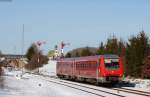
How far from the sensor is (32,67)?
448 ft

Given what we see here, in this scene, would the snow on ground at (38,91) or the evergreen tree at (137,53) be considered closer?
the snow on ground at (38,91)

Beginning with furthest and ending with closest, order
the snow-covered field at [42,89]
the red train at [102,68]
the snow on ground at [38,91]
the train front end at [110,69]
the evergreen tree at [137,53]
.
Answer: the evergreen tree at [137,53]
the red train at [102,68]
the train front end at [110,69]
the snow-covered field at [42,89]
the snow on ground at [38,91]

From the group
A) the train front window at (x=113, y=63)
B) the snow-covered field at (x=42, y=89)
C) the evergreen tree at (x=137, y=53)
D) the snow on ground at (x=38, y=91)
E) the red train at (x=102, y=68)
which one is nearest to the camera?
the snow on ground at (x=38, y=91)

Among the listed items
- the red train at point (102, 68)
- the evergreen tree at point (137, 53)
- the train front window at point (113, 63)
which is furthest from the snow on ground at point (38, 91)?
the evergreen tree at point (137, 53)

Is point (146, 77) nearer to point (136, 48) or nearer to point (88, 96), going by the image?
point (136, 48)

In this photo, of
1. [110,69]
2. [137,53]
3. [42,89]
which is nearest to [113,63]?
[110,69]

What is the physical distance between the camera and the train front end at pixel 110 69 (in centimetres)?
3899

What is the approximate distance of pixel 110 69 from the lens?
39438 mm

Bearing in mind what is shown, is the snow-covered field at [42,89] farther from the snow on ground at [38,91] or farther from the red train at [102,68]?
the red train at [102,68]

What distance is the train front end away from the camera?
39.0 meters

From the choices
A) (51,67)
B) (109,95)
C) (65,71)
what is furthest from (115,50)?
(51,67)

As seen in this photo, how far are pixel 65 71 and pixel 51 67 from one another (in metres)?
67.2

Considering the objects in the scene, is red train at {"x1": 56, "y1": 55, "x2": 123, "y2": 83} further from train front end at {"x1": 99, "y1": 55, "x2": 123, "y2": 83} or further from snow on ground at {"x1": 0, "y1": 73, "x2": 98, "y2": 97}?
snow on ground at {"x1": 0, "y1": 73, "x2": 98, "y2": 97}

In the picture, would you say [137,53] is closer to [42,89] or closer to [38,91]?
[42,89]
